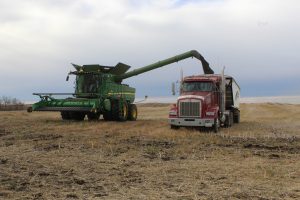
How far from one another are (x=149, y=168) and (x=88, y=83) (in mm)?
17256

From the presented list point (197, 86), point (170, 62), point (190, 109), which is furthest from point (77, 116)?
point (190, 109)

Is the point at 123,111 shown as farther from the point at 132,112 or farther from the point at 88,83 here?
the point at 88,83

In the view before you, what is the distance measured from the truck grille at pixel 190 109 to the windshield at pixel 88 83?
7.37m

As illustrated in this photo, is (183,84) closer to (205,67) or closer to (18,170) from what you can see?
(205,67)

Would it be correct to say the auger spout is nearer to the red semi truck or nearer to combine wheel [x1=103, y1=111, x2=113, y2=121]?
combine wheel [x1=103, y1=111, x2=113, y2=121]

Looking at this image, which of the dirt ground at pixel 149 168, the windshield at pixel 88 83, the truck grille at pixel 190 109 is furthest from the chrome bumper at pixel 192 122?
the windshield at pixel 88 83

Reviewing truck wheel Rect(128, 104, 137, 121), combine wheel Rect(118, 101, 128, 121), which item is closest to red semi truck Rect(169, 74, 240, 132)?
combine wheel Rect(118, 101, 128, 121)

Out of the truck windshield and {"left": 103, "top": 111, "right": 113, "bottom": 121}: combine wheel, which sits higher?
the truck windshield

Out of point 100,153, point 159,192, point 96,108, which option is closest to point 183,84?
point 96,108

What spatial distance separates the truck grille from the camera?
2175 centimetres

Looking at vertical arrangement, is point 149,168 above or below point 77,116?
below

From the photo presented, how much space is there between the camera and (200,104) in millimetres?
21703

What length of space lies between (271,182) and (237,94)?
20.6 meters

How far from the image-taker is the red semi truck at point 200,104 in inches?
855
